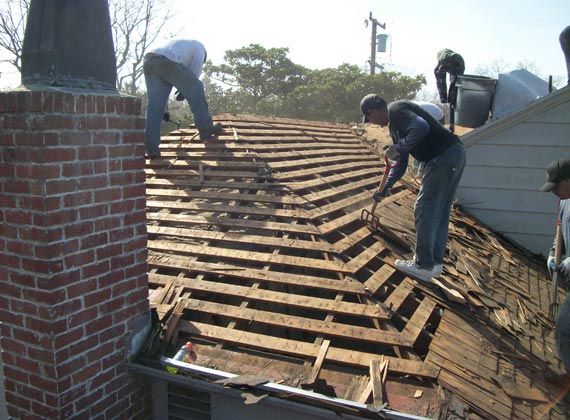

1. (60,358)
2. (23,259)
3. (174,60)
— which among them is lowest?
(60,358)

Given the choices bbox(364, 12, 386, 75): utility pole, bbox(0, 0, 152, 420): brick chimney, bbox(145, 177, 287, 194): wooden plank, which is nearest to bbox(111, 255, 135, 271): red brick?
bbox(0, 0, 152, 420): brick chimney

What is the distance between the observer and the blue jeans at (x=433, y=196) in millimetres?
3888

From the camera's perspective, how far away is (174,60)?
18.7 feet

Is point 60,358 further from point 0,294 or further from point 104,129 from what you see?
point 104,129

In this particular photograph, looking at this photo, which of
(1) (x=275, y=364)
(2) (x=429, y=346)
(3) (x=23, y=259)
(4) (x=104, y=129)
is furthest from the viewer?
(2) (x=429, y=346)

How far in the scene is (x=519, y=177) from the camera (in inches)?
241

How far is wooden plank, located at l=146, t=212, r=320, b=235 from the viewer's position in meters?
3.97

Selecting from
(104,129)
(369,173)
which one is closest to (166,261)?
(104,129)

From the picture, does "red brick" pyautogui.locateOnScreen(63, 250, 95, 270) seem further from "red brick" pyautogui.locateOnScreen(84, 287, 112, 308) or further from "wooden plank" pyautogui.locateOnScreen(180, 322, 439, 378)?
"wooden plank" pyautogui.locateOnScreen(180, 322, 439, 378)

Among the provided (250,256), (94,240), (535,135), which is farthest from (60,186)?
(535,135)

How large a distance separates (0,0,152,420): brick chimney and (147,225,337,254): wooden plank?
53.0 inches

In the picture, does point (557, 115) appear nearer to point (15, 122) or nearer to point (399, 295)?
point (399, 295)

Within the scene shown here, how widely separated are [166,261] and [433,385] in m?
2.26

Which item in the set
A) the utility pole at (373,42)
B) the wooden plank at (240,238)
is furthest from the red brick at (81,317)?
the utility pole at (373,42)
